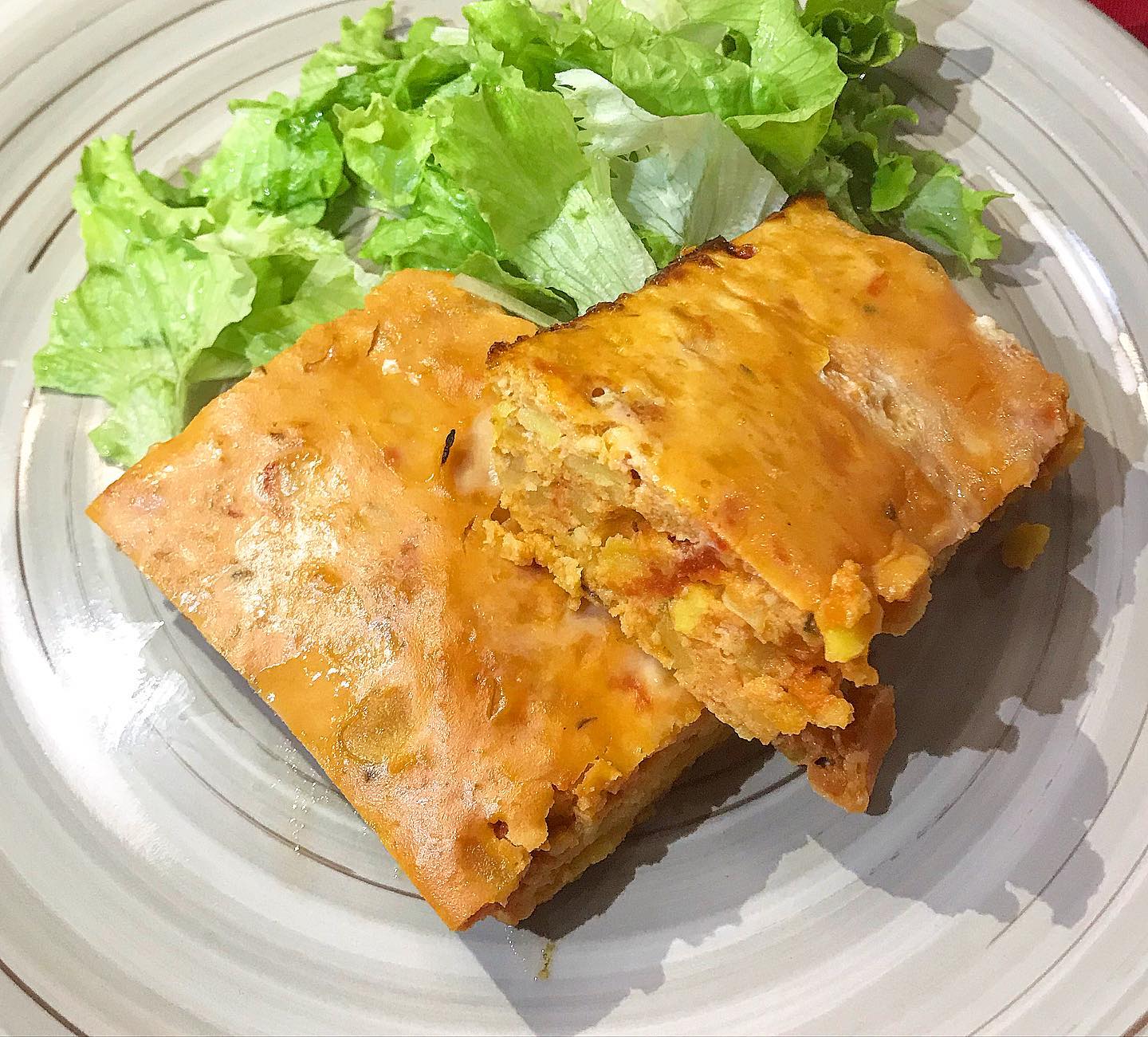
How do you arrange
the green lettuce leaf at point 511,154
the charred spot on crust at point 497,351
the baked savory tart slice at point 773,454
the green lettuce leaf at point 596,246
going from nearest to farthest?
the baked savory tart slice at point 773,454 → the charred spot on crust at point 497,351 → the green lettuce leaf at point 511,154 → the green lettuce leaf at point 596,246

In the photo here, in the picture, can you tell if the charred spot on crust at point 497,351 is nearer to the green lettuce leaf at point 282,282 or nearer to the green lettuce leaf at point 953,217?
the green lettuce leaf at point 282,282

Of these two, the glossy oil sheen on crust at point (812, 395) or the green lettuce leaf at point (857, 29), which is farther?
the green lettuce leaf at point (857, 29)

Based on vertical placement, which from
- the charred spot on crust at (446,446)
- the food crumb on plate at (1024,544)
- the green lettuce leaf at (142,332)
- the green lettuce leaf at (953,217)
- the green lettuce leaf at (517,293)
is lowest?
the green lettuce leaf at (142,332)

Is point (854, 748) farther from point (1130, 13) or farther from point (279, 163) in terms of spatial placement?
point (1130, 13)

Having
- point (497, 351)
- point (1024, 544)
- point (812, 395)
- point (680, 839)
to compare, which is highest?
point (812, 395)

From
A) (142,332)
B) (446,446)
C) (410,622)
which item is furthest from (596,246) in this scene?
(142,332)

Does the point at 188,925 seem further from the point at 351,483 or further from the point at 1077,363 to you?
the point at 1077,363

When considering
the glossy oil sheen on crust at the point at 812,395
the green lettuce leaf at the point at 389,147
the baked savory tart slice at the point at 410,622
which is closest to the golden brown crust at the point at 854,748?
the baked savory tart slice at the point at 410,622

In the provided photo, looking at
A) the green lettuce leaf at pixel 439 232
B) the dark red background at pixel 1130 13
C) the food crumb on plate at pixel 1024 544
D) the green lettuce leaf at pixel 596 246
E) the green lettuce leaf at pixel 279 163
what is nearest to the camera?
the food crumb on plate at pixel 1024 544
